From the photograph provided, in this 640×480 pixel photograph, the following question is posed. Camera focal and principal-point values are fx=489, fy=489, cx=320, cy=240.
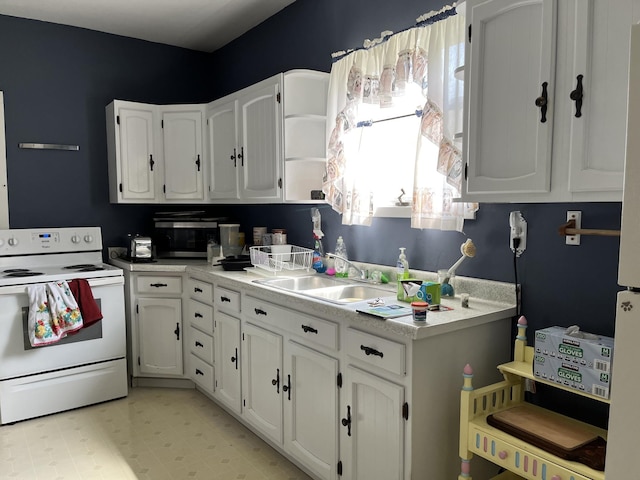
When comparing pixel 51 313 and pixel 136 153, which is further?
pixel 136 153

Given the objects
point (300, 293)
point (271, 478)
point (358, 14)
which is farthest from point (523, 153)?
point (271, 478)

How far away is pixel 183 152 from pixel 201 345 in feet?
4.91

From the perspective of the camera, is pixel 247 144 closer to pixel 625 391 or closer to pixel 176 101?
pixel 176 101

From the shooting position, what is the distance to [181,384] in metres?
3.57

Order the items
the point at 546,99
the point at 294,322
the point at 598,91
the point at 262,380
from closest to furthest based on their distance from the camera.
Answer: the point at 598,91 < the point at 546,99 < the point at 294,322 < the point at 262,380

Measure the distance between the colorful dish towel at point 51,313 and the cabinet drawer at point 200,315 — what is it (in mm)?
691

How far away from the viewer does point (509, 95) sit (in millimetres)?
1651

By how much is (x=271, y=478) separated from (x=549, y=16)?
2272 millimetres

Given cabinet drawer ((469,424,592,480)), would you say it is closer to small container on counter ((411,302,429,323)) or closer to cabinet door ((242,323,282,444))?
small container on counter ((411,302,429,323))

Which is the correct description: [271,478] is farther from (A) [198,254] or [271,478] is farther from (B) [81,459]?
(A) [198,254]

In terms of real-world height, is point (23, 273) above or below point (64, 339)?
above

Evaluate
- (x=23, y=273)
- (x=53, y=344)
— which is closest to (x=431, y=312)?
(x=53, y=344)

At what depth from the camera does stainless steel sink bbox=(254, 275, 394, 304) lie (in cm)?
253

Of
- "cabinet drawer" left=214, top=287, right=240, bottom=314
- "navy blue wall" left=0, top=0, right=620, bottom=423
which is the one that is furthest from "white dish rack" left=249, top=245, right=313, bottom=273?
"cabinet drawer" left=214, top=287, right=240, bottom=314
